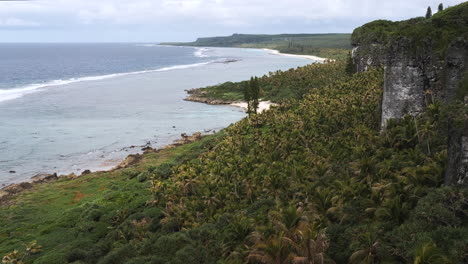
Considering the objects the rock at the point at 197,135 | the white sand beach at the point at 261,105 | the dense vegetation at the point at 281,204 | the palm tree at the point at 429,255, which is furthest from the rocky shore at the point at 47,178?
the palm tree at the point at 429,255

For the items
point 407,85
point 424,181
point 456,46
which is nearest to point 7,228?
point 424,181

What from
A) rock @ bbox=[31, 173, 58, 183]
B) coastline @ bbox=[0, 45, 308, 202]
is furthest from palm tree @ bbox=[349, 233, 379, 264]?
rock @ bbox=[31, 173, 58, 183]

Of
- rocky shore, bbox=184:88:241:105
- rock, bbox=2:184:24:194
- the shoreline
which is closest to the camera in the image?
rock, bbox=2:184:24:194

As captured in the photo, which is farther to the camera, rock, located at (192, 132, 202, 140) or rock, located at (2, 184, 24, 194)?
rock, located at (192, 132, 202, 140)

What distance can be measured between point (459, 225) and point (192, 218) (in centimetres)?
2188

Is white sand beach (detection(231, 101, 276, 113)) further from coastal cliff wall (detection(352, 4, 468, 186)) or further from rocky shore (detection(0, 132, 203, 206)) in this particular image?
coastal cliff wall (detection(352, 4, 468, 186))

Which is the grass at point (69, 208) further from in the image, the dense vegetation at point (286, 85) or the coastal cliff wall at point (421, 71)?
the dense vegetation at point (286, 85)

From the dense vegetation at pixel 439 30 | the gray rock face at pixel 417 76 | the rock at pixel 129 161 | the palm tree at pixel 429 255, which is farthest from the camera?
the rock at pixel 129 161

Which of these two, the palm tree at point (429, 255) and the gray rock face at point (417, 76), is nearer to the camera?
the palm tree at point (429, 255)

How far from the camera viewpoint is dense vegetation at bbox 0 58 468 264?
2009 centimetres

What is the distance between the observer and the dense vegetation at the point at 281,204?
20094 millimetres

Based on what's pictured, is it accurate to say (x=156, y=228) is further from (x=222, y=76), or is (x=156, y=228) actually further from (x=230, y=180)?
(x=222, y=76)

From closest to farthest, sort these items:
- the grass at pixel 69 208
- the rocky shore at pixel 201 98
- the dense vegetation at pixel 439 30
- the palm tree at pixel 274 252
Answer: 1. the palm tree at pixel 274 252
2. the dense vegetation at pixel 439 30
3. the grass at pixel 69 208
4. the rocky shore at pixel 201 98

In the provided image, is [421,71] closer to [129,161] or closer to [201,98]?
[129,161]
